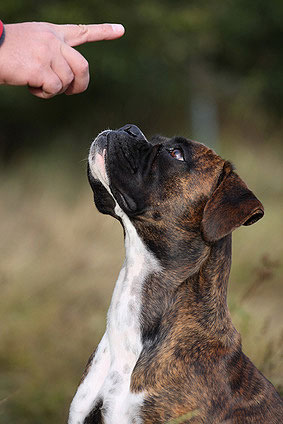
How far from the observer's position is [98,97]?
1191cm

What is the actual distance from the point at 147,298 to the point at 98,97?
8.25 meters

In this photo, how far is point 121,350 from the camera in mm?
3914

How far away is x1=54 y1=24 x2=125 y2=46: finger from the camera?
3389mm

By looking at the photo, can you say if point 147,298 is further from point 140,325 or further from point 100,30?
point 100,30

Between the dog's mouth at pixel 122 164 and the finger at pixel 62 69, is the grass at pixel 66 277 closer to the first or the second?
the dog's mouth at pixel 122 164

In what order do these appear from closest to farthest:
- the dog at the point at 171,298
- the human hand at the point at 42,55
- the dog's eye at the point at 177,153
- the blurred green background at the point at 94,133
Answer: the human hand at the point at 42,55 → the dog at the point at 171,298 → the dog's eye at the point at 177,153 → the blurred green background at the point at 94,133

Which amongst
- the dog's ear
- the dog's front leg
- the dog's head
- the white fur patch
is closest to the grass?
the dog's front leg

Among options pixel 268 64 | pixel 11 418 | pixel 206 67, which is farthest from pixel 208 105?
pixel 11 418

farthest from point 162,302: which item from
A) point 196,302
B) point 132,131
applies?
point 132,131

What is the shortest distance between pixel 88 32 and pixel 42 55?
0.33m

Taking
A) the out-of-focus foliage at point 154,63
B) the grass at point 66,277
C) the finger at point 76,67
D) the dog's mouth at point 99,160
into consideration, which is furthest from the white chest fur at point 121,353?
the out-of-focus foliage at point 154,63

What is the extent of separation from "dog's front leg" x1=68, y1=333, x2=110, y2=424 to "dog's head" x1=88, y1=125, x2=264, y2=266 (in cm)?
72

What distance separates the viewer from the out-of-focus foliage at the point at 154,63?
35.1ft

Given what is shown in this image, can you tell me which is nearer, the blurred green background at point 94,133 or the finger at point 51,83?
the finger at point 51,83
